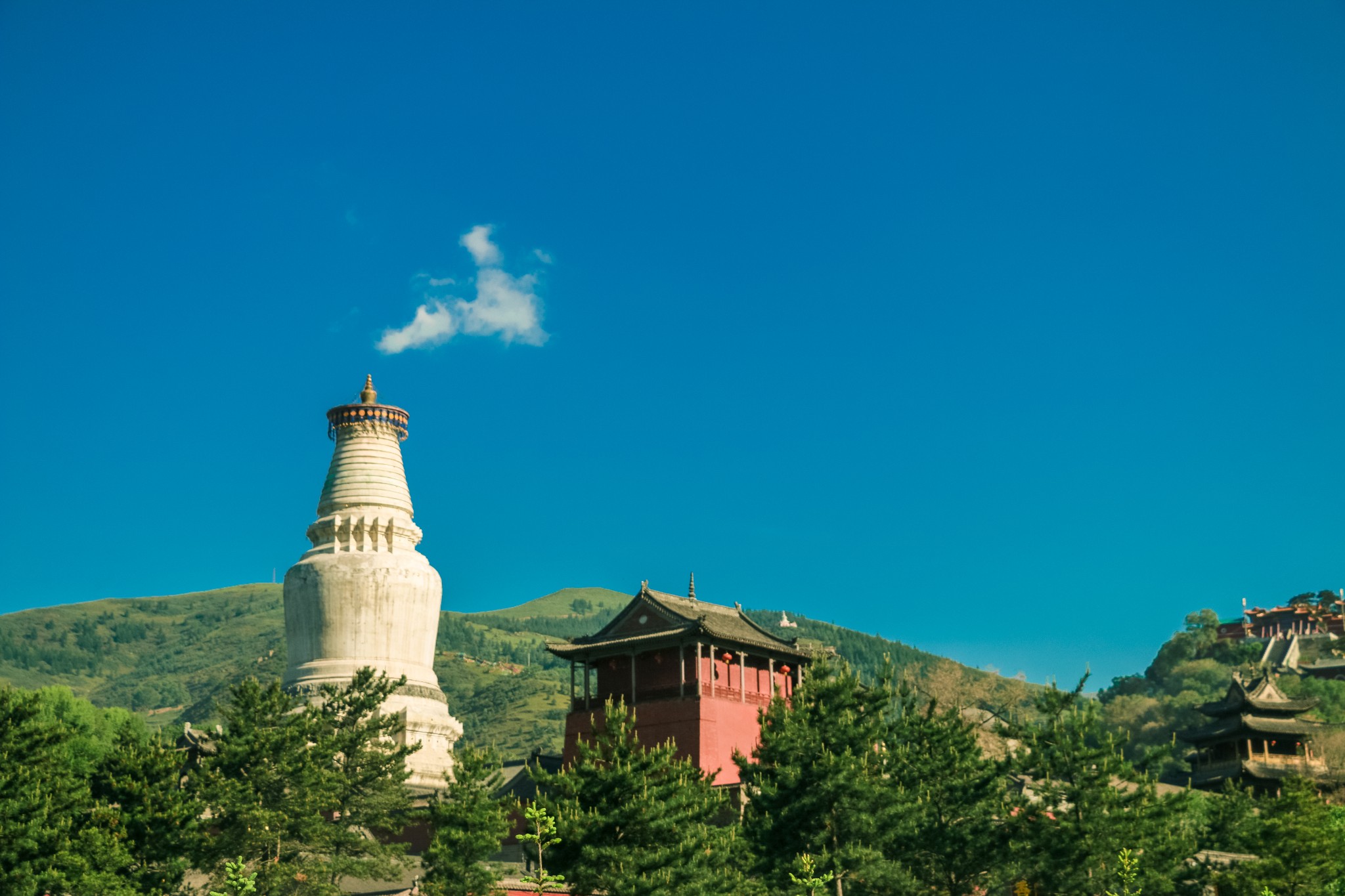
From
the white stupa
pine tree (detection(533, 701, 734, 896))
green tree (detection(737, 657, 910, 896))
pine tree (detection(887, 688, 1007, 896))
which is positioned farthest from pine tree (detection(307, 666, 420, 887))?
the white stupa

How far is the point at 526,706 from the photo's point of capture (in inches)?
5945

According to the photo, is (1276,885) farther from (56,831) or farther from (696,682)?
(56,831)

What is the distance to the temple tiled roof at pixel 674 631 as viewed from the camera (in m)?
42.2

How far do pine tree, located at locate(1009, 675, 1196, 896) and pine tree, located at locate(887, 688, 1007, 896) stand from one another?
61cm

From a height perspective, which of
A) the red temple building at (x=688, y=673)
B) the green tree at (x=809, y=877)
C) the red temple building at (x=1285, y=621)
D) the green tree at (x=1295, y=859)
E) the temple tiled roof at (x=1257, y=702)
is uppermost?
the red temple building at (x=1285, y=621)

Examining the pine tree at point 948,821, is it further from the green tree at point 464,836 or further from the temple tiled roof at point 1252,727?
the temple tiled roof at point 1252,727

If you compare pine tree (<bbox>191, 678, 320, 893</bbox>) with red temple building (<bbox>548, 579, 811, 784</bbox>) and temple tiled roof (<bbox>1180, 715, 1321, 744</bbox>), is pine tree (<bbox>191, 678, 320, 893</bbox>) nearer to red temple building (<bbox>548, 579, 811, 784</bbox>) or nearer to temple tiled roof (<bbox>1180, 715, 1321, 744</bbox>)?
red temple building (<bbox>548, 579, 811, 784</bbox>)

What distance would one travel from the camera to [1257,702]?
63031 mm

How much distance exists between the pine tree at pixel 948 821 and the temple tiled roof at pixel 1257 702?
37.3m

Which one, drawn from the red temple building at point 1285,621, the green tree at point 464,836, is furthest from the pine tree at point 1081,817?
the red temple building at point 1285,621

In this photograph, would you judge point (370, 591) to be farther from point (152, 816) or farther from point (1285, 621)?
point (1285, 621)

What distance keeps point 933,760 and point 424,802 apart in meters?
17.6

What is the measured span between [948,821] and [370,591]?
25171 mm

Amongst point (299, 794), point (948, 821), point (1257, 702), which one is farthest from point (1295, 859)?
point (1257, 702)
